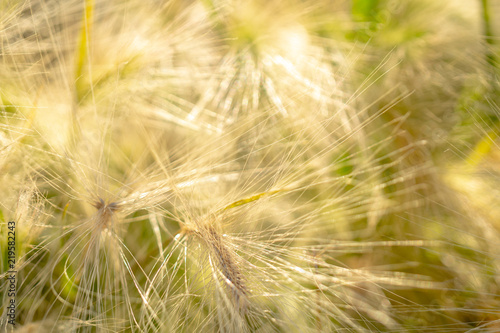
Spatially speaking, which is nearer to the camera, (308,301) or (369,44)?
(308,301)

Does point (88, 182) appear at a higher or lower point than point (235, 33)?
lower

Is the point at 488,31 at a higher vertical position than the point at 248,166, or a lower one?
higher

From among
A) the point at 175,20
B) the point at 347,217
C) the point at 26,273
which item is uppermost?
the point at 175,20

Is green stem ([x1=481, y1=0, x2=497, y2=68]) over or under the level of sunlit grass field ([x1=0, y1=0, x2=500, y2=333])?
over

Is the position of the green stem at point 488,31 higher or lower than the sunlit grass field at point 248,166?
higher

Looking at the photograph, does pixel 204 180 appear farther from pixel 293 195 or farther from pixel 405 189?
pixel 405 189

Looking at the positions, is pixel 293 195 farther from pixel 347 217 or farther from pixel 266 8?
pixel 266 8

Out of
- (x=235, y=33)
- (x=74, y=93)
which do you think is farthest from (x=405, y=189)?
(x=74, y=93)

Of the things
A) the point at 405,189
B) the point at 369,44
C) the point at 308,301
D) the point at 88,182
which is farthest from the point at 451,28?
the point at 88,182
